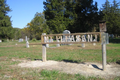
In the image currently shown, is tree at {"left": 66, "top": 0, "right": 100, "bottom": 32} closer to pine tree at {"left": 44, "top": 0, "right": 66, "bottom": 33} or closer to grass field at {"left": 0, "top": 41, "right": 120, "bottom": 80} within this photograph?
pine tree at {"left": 44, "top": 0, "right": 66, "bottom": 33}

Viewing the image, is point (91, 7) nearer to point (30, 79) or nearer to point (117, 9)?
point (117, 9)

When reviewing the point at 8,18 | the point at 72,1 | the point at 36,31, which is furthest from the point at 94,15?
the point at 36,31

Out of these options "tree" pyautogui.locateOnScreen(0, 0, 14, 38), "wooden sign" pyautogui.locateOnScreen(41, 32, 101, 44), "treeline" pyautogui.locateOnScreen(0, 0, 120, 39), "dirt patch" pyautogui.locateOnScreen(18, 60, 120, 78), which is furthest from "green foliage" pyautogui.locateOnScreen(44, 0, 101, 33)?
"dirt patch" pyautogui.locateOnScreen(18, 60, 120, 78)

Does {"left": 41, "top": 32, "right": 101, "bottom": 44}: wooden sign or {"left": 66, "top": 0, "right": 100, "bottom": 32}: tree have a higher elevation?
{"left": 66, "top": 0, "right": 100, "bottom": 32}: tree

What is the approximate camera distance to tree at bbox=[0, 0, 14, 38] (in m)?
40.3

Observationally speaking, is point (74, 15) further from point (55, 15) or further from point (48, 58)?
point (48, 58)

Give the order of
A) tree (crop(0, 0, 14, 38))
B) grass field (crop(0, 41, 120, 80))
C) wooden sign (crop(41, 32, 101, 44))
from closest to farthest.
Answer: grass field (crop(0, 41, 120, 80))
wooden sign (crop(41, 32, 101, 44))
tree (crop(0, 0, 14, 38))

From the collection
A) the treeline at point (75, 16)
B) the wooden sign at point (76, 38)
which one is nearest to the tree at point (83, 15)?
the treeline at point (75, 16)

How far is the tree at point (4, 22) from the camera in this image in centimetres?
4026

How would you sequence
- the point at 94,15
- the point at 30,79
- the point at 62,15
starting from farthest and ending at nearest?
1. the point at 62,15
2. the point at 94,15
3. the point at 30,79

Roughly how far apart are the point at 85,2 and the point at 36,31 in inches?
1319

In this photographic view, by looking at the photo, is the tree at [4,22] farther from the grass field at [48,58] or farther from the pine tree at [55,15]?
the grass field at [48,58]

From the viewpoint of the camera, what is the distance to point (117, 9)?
136 feet

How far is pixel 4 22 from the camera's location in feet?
135
